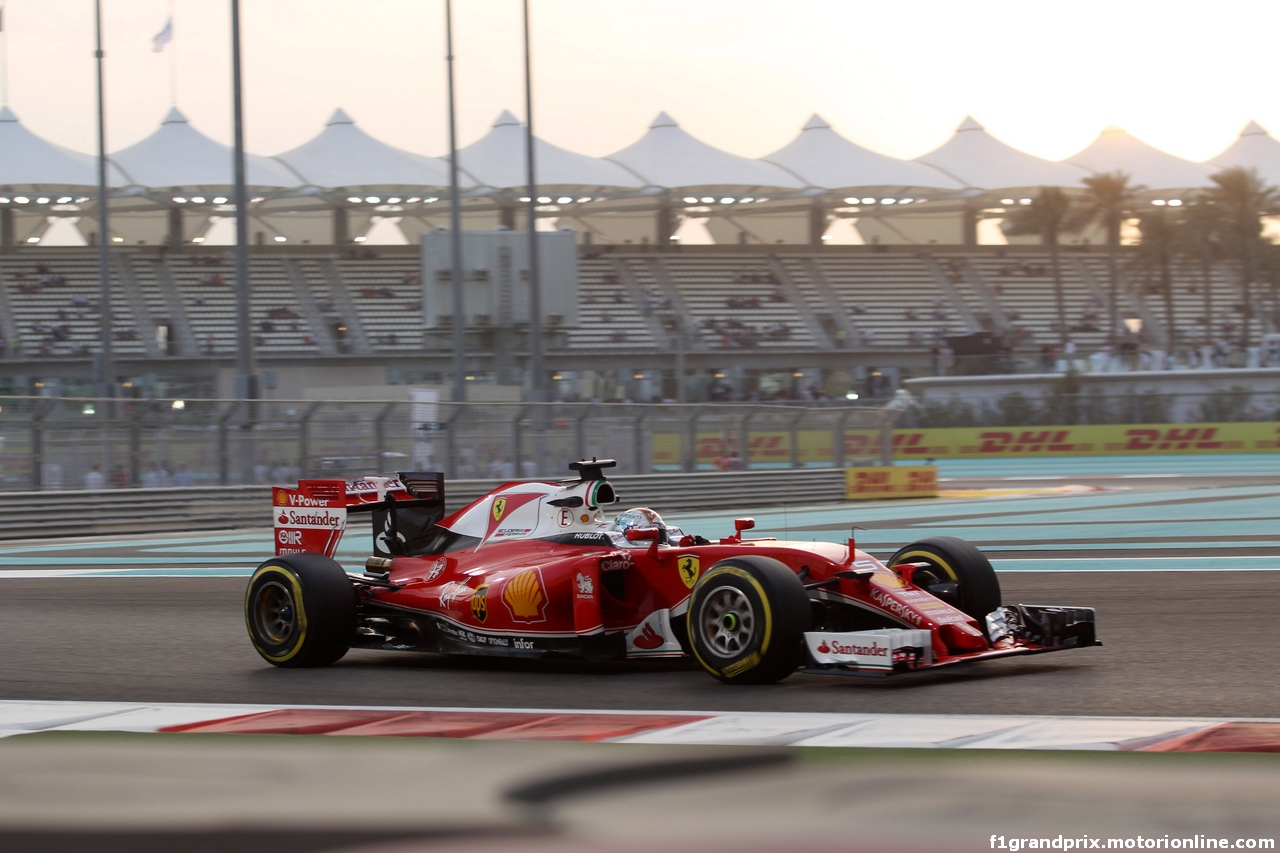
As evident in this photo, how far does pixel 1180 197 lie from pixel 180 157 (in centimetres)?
4145

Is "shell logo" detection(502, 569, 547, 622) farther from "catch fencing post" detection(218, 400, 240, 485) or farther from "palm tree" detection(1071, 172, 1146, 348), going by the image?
"palm tree" detection(1071, 172, 1146, 348)

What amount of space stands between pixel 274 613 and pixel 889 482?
21177 mm

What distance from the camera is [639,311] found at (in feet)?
177

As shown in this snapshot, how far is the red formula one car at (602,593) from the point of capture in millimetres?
6648

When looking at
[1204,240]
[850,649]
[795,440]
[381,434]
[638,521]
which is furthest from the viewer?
[1204,240]

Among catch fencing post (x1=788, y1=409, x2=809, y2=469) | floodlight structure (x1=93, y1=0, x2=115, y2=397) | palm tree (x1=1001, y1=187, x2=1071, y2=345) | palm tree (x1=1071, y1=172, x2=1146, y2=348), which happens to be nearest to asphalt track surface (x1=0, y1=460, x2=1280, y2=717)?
catch fencing post (x1=788, y1=409, x2=809, y2=469)

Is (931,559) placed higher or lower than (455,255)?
lower

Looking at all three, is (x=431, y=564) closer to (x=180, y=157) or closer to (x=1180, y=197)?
(x=180, y=157)

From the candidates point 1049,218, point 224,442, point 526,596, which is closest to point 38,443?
point 224,442

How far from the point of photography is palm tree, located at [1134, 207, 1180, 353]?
193 feet

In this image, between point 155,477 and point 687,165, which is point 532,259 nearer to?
point 155,477

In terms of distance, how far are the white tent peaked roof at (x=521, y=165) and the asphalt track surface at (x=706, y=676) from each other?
40.5 m

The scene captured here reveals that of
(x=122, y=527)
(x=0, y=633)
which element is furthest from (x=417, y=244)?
(x=0, y=633)

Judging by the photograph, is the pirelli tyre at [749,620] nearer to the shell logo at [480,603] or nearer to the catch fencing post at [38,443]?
the shell logo at [480,603]
